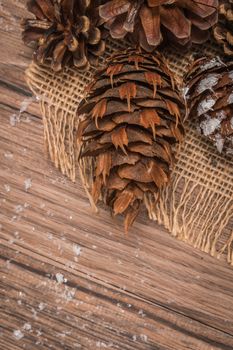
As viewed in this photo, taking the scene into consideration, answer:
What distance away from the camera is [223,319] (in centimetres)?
88

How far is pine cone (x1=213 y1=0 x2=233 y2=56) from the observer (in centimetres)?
80

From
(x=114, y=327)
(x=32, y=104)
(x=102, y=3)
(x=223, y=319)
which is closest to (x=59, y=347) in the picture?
(x=114, y=327)

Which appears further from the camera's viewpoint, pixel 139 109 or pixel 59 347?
pixel 59 347

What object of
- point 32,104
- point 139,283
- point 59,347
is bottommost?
point 59,347

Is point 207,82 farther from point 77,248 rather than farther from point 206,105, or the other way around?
point 77,248

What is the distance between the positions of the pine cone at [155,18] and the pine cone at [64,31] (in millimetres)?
26

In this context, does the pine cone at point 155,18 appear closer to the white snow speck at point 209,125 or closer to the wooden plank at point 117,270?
the white snow speck at point 209,125

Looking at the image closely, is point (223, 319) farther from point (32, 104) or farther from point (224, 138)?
point (32, 104)

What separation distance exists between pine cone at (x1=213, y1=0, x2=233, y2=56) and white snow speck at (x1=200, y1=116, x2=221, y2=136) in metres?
0.10

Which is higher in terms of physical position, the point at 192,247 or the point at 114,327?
the point at 192,247

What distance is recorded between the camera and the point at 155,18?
2.56ft

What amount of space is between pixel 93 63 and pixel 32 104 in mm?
119

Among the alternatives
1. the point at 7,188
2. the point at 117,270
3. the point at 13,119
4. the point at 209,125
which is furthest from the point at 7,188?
the point at 209,125

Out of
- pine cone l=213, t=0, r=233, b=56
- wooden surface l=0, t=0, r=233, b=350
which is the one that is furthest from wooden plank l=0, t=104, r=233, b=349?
pine cone l=213, t=0, r=233, b=56
